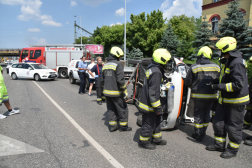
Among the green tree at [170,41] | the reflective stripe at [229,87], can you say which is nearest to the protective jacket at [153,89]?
the reflective stripe at [229,87]

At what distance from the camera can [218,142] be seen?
11.3ft

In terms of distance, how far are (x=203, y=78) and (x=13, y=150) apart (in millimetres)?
3891

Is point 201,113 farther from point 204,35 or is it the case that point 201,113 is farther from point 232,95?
point 204,35

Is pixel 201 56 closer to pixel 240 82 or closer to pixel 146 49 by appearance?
pixel 240 82

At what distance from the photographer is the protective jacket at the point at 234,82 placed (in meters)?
3.06

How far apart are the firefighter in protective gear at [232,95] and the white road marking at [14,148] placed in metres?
3.40

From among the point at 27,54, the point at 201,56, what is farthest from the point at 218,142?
the point at 27,54

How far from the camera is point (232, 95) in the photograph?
3199 millimetres

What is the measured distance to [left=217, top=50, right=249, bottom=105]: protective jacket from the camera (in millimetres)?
3062

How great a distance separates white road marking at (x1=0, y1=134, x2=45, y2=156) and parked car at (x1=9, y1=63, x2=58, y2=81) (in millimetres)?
11609

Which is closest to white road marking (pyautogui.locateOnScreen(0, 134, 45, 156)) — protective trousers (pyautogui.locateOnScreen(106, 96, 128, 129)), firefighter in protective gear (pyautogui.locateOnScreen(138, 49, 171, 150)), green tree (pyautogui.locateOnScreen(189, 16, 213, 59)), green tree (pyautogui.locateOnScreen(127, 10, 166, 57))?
protective trousers (pyautogui.locateOnScreen(106, 96, 128, 129))

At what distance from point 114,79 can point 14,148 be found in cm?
241

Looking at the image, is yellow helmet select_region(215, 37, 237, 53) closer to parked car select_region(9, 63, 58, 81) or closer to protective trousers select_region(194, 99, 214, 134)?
protective trousers select_region(194, 99, 214, 134)

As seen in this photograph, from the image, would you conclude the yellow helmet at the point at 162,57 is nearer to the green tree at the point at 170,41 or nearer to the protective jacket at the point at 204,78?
the protective jacket at the point at 204,78
